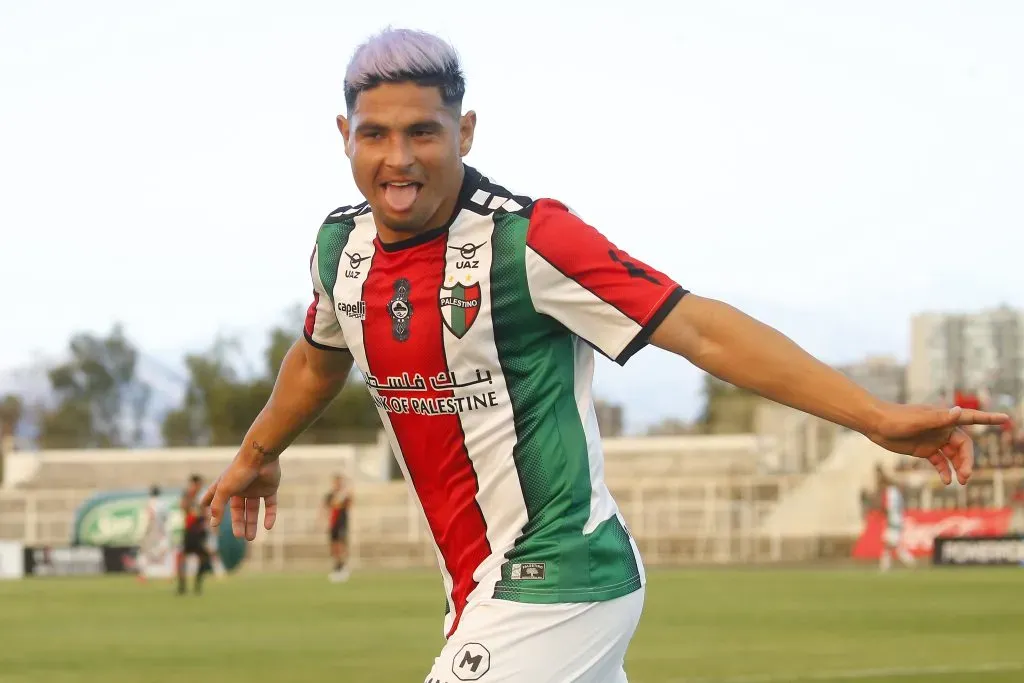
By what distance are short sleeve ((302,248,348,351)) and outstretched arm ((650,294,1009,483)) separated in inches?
47.1

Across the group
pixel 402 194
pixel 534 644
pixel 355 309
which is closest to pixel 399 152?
pixel 402 194

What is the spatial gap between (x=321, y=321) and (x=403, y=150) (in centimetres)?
96

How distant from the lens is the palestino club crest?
4.80 meters

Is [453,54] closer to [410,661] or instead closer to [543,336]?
[543,336]

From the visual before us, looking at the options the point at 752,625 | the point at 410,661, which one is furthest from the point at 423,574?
the point at 410,661

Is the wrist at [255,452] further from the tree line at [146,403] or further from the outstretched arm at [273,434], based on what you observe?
the tree line at [146,403]

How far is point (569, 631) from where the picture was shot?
4715mm

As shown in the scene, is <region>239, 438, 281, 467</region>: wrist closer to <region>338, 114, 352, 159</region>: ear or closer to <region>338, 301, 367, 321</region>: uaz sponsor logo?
<region>338, 301, 367, 321</region>: uaz sponsor logo

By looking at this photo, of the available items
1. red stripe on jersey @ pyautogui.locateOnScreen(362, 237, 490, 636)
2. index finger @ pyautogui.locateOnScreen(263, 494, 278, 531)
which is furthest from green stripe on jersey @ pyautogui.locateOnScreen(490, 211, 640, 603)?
index finger @ pyautogui.locateOnScreen(263, 494, 278, 531)

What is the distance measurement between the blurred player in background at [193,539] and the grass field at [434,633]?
18.4 inches

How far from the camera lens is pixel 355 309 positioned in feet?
16.5

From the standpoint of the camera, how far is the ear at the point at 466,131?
488cm

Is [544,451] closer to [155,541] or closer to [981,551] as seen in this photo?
[981,551]

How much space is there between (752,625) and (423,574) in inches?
859
